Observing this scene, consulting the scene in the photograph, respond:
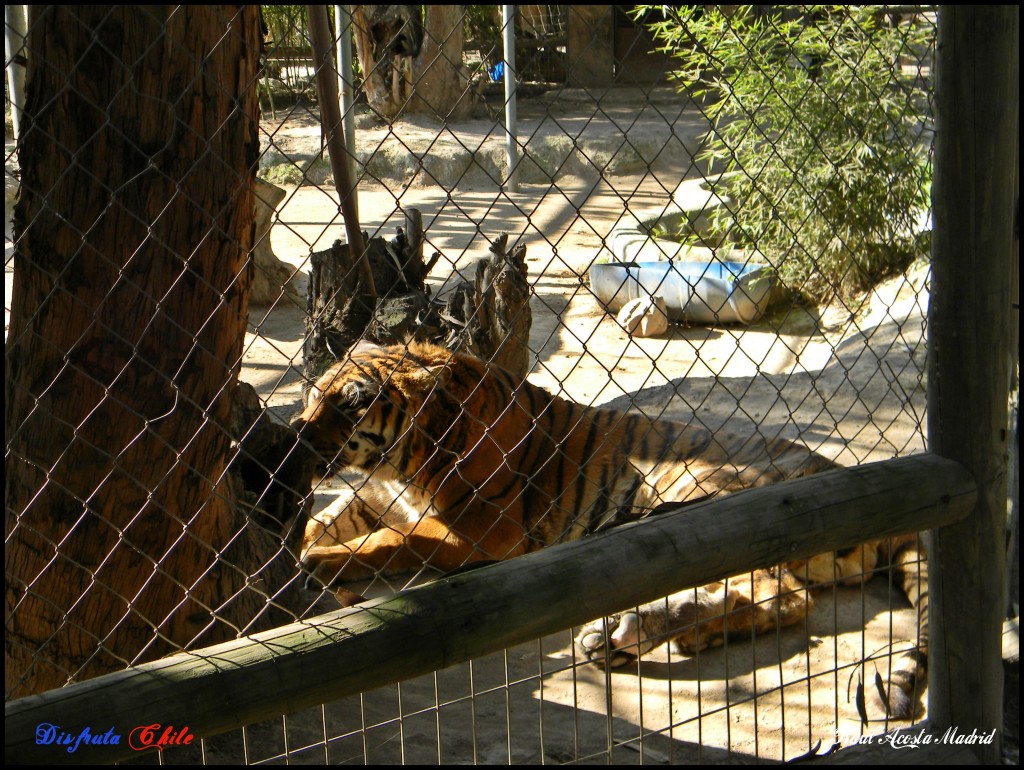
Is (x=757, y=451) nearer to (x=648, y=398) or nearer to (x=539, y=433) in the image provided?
(x=539, y=433)

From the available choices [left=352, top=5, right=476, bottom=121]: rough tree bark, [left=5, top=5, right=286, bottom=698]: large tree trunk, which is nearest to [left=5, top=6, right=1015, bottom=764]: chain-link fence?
[left=5, top=5, right=286, bottom=698]: large tree trunk

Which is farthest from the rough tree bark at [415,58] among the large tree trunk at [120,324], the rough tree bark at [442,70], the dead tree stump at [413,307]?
the large tree trunk at [120,324]

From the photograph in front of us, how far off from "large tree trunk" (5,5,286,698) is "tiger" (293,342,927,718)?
34.2 inches

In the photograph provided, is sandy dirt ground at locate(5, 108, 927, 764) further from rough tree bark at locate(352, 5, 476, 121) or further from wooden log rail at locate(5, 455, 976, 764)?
rough tree bark at locate(352, 5, 476, 121)

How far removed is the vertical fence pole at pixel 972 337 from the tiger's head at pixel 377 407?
63.2 inches

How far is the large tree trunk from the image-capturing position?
206cm

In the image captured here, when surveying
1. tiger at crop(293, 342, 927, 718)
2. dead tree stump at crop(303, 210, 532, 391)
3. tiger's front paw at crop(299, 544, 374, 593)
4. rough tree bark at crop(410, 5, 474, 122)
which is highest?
rough tree bark at crop(410, 5, 474, 122)

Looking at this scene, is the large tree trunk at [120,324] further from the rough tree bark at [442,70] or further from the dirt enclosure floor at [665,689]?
the rough tree bark at [442,70]

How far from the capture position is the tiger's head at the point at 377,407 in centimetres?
329

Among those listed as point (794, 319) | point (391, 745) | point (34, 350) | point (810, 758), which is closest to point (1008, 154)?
point (810, 758)

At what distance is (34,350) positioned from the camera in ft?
7.49

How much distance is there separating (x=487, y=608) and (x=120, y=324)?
3.36 ft

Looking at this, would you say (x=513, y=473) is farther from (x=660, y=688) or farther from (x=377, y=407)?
(x=660, y=688)

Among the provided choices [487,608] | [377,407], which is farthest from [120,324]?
[377,407]
